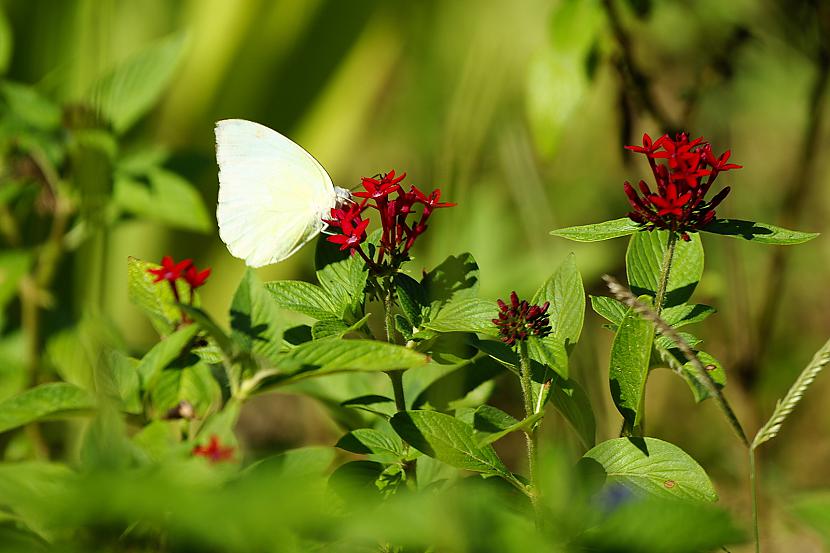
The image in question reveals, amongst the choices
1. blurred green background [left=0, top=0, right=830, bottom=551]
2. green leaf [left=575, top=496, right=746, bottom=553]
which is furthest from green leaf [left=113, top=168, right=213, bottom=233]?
green leaf [left=575, top=496, right=746, bottom=553]

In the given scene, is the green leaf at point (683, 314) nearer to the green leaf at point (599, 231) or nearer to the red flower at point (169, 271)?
the green leaf at point (599, 231)

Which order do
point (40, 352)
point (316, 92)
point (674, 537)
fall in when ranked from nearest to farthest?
1. point (674, 537)
2. point (40, 352)
3. point (316, 92)

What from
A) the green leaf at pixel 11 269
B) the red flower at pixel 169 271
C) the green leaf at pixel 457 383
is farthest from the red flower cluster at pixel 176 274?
the green leaf at pixel 11 269

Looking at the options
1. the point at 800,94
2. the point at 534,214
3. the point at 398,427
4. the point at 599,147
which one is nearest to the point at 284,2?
the point at 599,147

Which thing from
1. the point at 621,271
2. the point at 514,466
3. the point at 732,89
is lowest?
the point at 514,466

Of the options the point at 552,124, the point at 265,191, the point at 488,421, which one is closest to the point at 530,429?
the point at 488,421

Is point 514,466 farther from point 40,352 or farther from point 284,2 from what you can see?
point 284,2
